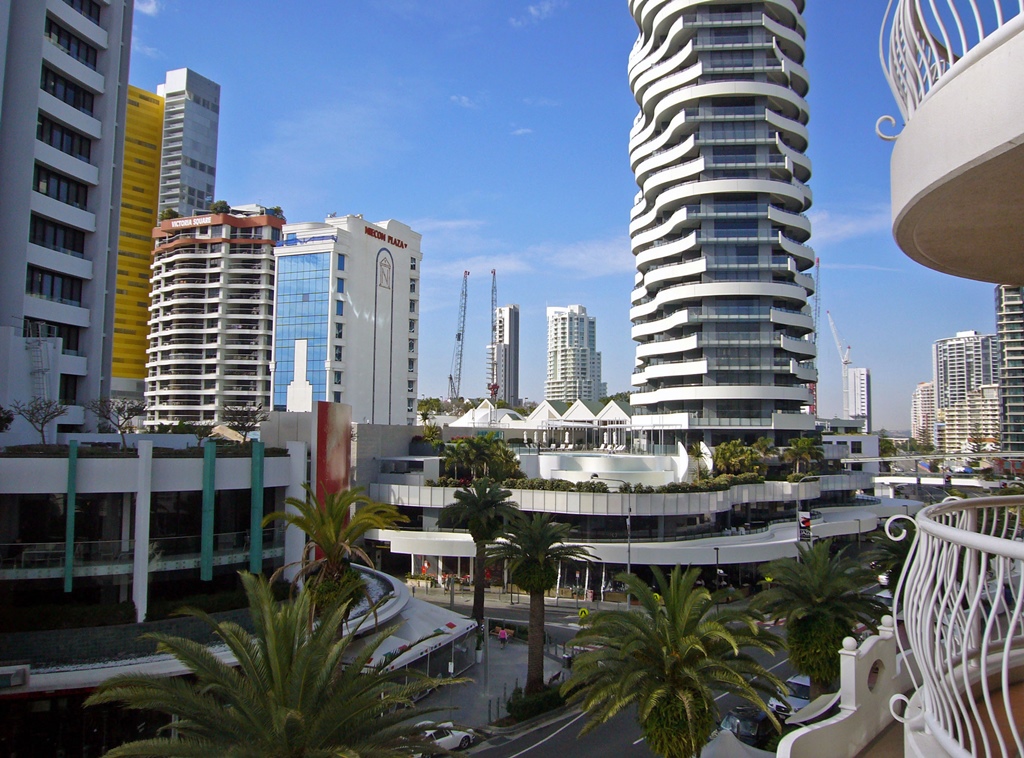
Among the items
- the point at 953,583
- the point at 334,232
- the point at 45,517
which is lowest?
the point at 45,517

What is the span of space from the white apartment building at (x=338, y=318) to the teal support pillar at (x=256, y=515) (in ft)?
154

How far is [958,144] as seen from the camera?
187 inches

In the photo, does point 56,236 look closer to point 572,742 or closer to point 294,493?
point 294,493

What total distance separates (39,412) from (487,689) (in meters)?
24.2

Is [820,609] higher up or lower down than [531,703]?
higher up

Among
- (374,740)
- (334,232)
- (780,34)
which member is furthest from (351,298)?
(374,740)

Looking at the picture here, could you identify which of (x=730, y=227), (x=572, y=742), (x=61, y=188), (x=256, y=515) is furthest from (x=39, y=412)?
(x=730, y=227)

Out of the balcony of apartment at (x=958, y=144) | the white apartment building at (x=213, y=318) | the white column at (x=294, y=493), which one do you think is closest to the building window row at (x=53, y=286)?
the white column at (x=294, y=493)

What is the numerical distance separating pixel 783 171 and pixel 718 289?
46.0ft

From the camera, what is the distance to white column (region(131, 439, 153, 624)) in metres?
25.1

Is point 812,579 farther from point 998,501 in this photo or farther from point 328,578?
point 998,501

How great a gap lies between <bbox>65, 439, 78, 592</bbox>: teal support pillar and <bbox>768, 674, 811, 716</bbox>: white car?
2434cm

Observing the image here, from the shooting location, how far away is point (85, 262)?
4159 cm

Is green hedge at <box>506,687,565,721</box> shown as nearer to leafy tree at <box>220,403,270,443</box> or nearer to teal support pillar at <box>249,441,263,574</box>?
teal support pillar at <box>249,441,263,574</box>
